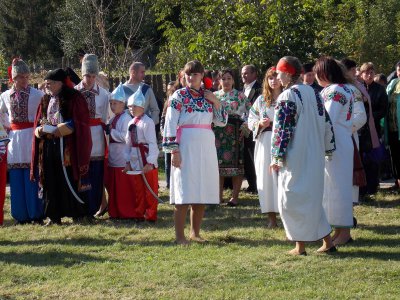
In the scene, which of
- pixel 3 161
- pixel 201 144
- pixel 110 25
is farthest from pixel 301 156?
pixel 110 25

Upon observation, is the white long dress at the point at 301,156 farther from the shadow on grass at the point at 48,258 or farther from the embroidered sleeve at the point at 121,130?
the embroidered sleeve at the point at 121,130

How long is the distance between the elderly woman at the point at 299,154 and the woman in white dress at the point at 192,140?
1045mm

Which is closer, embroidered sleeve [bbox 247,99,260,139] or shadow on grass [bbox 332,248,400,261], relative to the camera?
shadow on grass [bbox 332,248,400,261]

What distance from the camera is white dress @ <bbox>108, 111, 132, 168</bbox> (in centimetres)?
1082

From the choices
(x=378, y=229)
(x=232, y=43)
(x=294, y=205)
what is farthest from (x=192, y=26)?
(x=294, y=205)

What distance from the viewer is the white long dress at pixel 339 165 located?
28.0 ft

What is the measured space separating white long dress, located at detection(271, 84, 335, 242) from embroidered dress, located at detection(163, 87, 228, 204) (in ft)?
3.55

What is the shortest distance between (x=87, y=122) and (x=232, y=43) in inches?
260

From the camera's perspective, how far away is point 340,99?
8539mm

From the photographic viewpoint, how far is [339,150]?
335 inches

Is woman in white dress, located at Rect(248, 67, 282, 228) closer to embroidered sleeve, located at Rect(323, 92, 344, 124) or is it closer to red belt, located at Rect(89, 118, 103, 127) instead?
embroidered sleeve, located at Rect(323, 92, 344, 124)

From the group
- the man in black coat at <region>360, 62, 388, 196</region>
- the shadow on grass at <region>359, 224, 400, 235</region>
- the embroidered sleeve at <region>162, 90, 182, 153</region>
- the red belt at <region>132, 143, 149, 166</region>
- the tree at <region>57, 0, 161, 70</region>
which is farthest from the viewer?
the tree at <region>57, 0, 161, 70</region>

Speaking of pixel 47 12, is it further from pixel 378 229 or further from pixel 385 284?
pixel 385 284

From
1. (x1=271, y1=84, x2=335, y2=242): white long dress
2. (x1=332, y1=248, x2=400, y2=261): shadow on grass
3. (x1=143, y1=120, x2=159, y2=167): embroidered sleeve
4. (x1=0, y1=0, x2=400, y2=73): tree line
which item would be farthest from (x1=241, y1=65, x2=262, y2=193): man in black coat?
(x1=332, y1=248, x2=400, y2=261): shadow on grass
